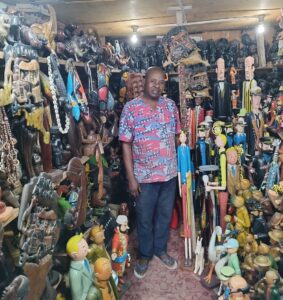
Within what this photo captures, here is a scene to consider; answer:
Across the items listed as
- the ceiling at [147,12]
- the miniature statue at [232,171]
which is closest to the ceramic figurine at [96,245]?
the miniature statue at [232,171]

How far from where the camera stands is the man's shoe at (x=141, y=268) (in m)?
2.46

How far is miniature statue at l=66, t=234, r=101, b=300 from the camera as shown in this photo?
162 cm

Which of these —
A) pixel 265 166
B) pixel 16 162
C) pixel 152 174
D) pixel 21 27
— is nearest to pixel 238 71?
pixel 265 166

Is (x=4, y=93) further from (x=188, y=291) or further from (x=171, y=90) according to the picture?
(x=171, y=90)

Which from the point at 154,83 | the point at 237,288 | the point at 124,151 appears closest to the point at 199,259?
the point at 237,288

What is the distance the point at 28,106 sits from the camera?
4.55 ft

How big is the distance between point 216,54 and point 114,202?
5.63 ft

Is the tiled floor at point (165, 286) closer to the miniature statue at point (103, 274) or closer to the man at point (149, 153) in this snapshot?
the man at point (149, 153)

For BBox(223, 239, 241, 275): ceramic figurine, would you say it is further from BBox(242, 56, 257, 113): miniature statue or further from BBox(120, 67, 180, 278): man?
BBox(242, 56, 257, 113): miniature statue

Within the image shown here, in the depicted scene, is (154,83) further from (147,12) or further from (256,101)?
(256,101)

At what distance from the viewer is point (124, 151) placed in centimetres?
240

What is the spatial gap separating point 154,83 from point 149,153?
46cm

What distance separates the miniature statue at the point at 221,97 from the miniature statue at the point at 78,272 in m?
1.87

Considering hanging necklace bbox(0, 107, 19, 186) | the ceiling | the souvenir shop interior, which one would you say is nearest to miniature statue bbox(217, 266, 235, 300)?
the souvenir shop interior
